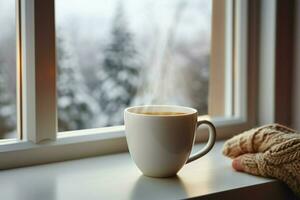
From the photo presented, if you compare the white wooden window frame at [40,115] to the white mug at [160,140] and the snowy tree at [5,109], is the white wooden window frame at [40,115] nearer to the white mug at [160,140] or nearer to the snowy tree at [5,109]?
the snowy tree at [5,109]

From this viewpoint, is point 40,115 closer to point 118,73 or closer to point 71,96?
point 71,96

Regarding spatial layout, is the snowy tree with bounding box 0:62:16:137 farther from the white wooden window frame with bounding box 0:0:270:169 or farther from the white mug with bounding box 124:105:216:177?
the white mug with bounding box 124:105:216:177

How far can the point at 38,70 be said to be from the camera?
94cm

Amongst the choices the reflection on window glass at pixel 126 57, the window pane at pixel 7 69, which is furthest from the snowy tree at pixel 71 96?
the window pane at pixel 7 69

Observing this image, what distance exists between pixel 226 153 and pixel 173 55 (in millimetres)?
319

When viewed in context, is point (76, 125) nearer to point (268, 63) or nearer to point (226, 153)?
point (226, 153)

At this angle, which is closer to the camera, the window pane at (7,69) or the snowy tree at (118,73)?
the window pane at (7,69)

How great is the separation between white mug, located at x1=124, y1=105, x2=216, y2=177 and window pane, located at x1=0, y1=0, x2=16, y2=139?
0.85ft

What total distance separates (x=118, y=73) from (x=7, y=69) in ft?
0.86

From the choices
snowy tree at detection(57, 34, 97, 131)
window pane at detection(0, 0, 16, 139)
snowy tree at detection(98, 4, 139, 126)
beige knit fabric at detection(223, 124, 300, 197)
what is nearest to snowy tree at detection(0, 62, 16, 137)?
window pane at detection(0, 0, 16, 139)

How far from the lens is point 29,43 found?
0.94m

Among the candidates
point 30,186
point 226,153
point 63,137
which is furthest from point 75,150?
point 226,153

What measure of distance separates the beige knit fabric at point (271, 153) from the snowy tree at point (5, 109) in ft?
1.48

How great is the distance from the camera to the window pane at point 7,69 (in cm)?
94
